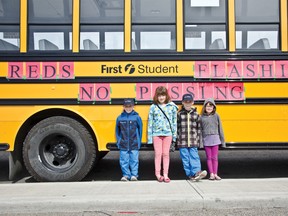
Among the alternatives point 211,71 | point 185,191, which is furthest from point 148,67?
point 185,191

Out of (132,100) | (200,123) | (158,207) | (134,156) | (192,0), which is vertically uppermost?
(192,0)

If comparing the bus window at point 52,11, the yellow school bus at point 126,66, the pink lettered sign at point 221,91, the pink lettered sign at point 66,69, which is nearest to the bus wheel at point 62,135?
the yellow school bus at point 126,66

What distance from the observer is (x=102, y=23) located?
434cm

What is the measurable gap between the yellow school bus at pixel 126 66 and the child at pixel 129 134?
0.11 metres

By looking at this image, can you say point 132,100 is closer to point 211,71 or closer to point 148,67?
point 148,67

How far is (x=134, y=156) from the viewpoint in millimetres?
4363

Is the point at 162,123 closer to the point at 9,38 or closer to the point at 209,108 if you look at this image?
the point at 209,108

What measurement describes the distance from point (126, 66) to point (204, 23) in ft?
3.71

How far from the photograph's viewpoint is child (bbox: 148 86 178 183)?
4.23 m

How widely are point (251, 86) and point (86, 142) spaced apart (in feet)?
7.21

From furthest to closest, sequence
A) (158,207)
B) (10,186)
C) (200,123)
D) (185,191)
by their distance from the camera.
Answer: (200,123), (10,186), (185,191), (158,207)

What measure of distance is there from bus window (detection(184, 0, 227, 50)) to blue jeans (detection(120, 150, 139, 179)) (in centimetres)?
152

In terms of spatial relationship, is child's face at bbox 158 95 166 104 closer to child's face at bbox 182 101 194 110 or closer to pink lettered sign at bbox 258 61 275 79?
child's face at bbox 182 101 194 110

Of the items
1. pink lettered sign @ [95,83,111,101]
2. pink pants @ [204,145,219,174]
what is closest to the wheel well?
pink lettered sign @ [95,83,111,101]
